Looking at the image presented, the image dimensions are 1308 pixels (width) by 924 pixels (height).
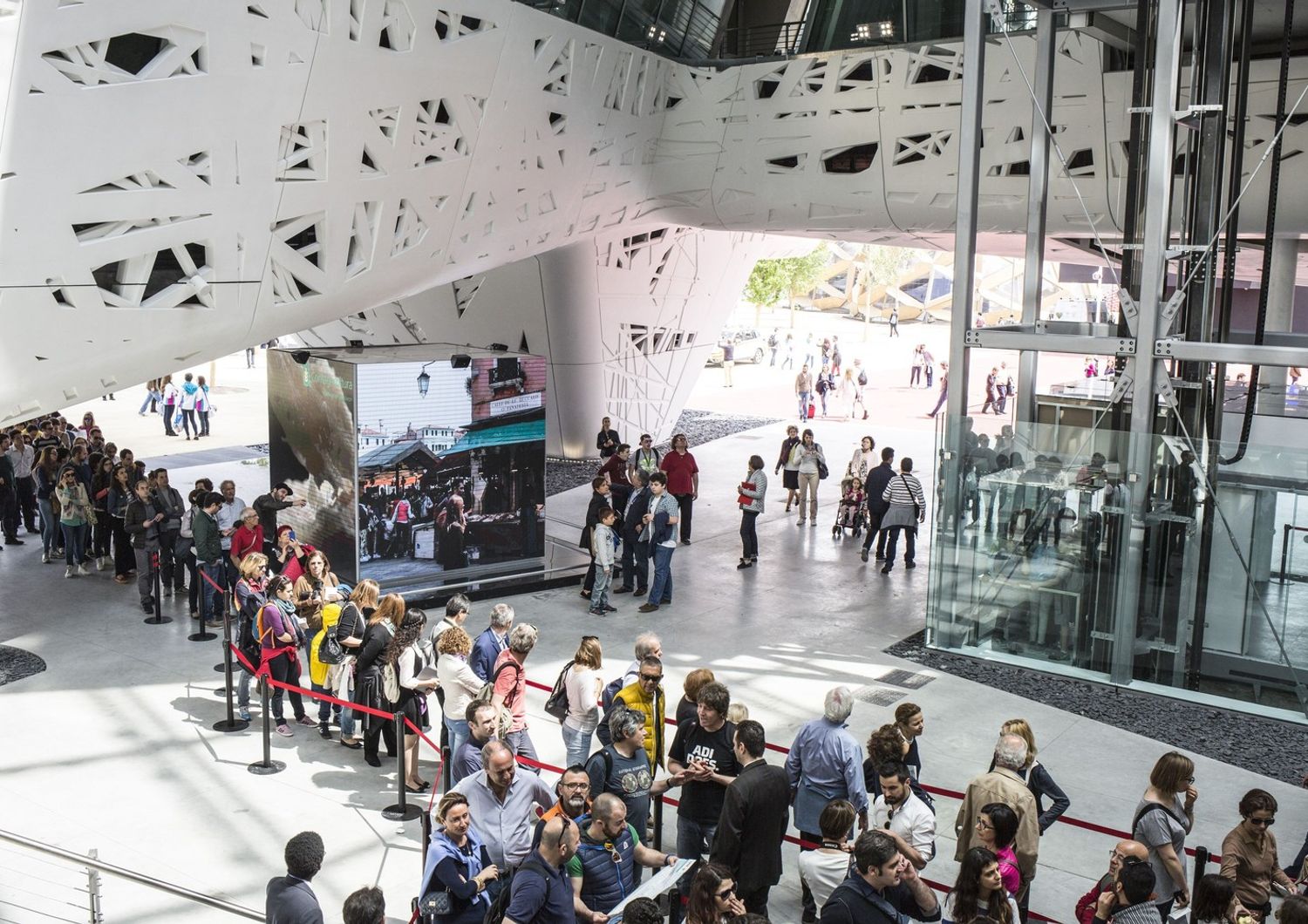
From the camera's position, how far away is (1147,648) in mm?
10453

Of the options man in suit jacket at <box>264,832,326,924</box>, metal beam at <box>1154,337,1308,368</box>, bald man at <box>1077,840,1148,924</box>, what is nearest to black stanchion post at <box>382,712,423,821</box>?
man in suit jacket at <box>264,832,326,924</box>

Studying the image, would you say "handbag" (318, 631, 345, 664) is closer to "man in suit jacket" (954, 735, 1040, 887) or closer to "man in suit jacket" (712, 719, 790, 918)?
"man in suit jacket" (712, 719, 790, 918)

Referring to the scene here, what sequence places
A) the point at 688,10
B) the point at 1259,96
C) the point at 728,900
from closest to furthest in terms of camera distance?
1. the point at 728,900
2. the point at 1259,96
3. the point at 688,10

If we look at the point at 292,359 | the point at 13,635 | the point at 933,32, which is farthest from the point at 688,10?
the point at 13,635

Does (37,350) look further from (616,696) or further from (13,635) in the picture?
(616,696)

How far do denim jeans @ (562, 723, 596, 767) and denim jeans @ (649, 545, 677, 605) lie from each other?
5.56 m

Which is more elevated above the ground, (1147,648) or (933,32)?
(933,32)

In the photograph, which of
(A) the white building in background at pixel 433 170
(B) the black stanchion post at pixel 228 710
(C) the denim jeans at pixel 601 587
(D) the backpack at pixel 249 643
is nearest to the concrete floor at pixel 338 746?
(B) the black stanchion post at pixel 228 710

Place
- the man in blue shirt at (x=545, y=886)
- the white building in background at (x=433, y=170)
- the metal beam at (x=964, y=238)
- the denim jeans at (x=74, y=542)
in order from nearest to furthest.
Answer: the man in blue shirt at (x=545, y=886) → the white building in background at (x=433, y=170) → the metal beam at (x=964, y=238) → the denim jeans at (x=74, y=542)

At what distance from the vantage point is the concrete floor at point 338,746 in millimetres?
8500

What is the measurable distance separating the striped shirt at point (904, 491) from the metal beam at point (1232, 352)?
6.03m

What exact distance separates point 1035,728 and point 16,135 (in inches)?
375

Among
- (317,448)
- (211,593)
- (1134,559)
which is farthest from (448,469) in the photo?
(1134,559)

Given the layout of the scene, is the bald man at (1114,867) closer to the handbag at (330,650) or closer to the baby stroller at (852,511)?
the handbag at (330,650)
